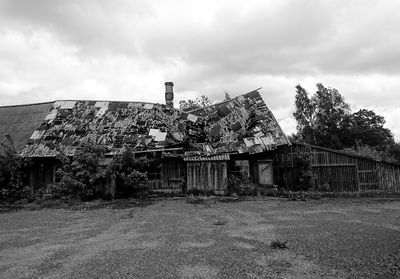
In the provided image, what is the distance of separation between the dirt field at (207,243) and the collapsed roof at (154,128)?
17.8 ft

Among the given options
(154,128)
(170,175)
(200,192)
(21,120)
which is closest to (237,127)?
(200,192)

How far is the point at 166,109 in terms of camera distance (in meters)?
20.4

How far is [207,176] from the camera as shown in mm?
16219

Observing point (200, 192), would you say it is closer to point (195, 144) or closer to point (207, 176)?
point (207, 176)

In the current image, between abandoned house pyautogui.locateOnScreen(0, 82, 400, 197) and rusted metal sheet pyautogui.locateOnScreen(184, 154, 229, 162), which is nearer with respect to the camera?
abandoned house pyautogui.locateOnScreen(0, 82, 400, 197)

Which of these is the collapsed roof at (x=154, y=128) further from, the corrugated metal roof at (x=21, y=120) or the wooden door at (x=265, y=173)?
the wooden door at (x=265, y=173)

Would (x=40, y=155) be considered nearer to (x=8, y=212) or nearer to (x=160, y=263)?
(x=8, y=212)

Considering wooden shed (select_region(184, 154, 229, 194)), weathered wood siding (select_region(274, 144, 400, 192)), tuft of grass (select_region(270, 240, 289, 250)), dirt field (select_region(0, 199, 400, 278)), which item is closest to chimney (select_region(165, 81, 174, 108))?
wooden shed (select_region(184, 154, 229, 194))

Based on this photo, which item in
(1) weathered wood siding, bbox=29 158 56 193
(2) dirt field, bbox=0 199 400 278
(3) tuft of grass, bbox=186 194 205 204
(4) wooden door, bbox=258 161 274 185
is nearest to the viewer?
(2) dirt field, bbox=0 199 400 278

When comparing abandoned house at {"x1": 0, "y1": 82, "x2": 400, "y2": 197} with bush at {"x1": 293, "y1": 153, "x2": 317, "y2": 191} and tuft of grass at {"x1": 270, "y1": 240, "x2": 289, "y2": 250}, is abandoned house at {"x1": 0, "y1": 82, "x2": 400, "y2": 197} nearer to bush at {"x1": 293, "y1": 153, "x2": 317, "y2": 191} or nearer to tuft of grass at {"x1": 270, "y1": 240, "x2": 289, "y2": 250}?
bush at {"x1": 293, "y1": 153, "x2": 317, "y2": 191}

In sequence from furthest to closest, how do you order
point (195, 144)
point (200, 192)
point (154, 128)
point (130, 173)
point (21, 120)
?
point (21, 120)
point (154, 128)
point (195, 144)
point (200, 192)
point (130, 173)

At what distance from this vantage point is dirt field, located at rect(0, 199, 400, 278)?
5.33 meters

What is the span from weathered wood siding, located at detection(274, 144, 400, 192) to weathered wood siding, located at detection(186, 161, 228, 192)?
9.91 ft

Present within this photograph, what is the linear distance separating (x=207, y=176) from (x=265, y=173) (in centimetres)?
319
